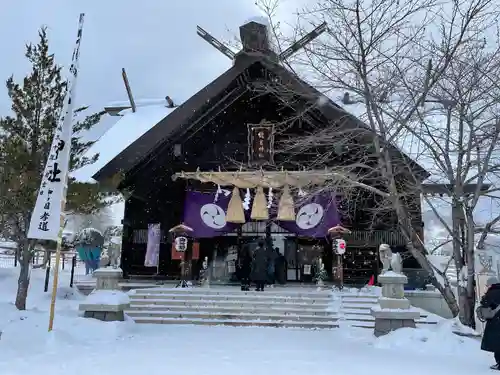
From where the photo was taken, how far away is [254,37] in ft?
38.7

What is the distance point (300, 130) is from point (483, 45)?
694 centimetres

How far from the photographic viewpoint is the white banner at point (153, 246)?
14.5m

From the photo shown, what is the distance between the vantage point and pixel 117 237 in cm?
1805

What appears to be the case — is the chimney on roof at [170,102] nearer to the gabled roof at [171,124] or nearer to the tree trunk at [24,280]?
the gabled roof at [171,124]

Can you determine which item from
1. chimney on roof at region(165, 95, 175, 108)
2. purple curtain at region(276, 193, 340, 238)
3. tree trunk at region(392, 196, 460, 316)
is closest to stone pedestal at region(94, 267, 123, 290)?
tree trunk at region(392, 196, 460, 316)

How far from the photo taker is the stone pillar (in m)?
8.09

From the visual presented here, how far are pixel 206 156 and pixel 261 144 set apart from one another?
194cm

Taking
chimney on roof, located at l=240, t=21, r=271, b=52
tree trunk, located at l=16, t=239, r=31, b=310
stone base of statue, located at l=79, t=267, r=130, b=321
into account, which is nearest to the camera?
stone base of statue, located at l=79, t=267, r=130, b=321

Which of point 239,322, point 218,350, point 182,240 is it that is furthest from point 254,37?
→ point 218,350

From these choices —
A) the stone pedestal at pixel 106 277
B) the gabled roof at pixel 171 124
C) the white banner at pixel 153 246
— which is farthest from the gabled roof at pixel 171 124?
the stone pedestal at pixel 106 277

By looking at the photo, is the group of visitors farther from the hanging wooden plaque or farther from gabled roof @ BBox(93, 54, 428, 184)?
gabled roof @ BBox(93, 54, 428, 184)

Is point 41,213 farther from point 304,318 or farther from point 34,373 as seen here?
point 304,318

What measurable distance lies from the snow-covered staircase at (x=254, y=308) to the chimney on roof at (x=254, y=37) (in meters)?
6.02

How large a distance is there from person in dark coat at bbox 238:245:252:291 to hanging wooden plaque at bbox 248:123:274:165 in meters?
2.85
